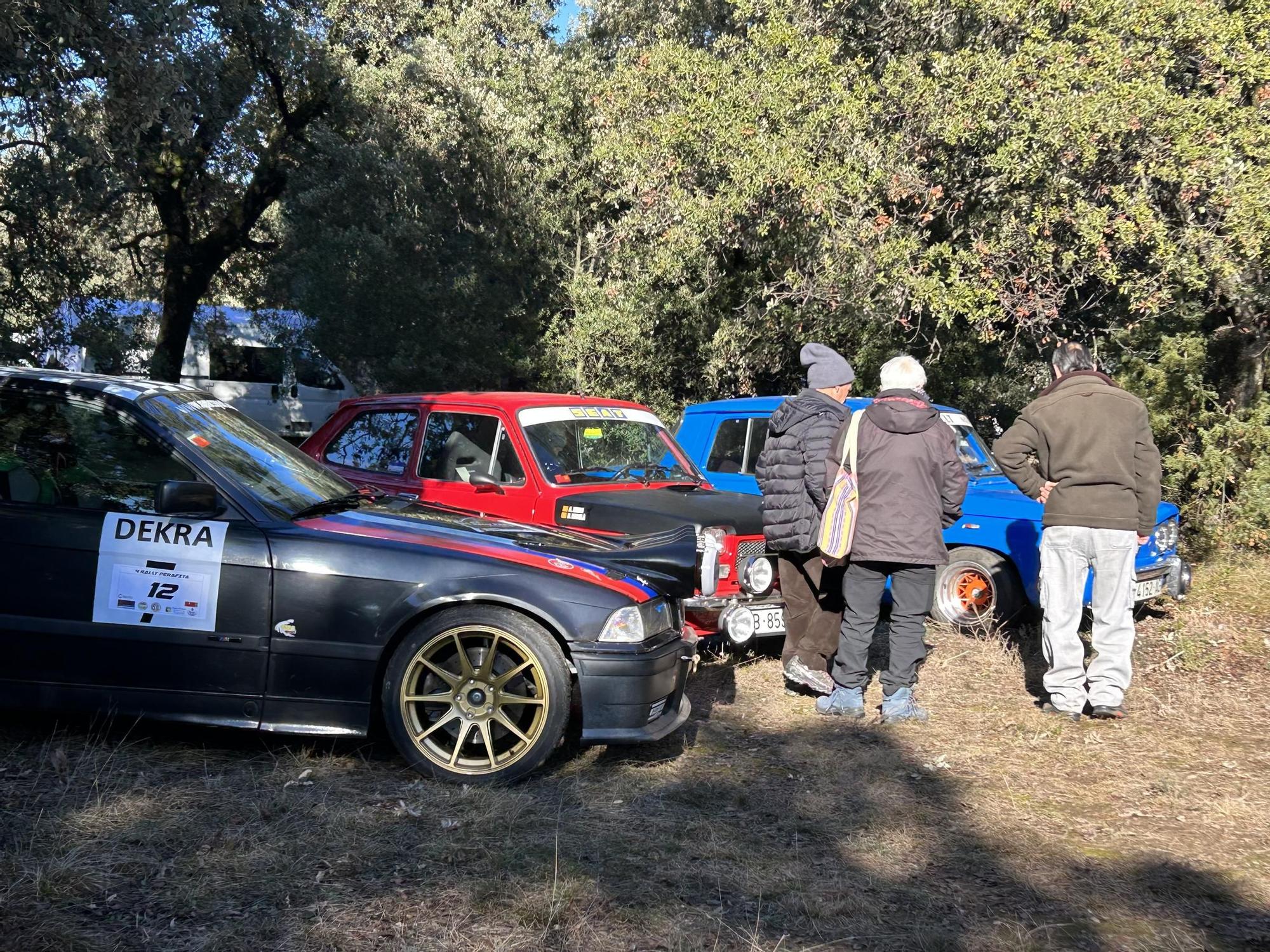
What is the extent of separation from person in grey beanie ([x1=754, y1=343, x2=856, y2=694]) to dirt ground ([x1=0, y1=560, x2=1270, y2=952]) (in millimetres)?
609

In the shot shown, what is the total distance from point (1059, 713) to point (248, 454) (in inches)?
174

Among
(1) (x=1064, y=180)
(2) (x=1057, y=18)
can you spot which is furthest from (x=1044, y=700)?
(2) (x=1057, y=18)

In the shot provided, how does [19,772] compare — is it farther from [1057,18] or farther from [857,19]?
[857,19]

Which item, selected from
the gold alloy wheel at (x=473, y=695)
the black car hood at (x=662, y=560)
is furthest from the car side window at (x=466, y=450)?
the gold alloy wheel at (x=473, y=695)

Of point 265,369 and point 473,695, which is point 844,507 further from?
point 265,369

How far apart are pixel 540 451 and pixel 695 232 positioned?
5.75 metres

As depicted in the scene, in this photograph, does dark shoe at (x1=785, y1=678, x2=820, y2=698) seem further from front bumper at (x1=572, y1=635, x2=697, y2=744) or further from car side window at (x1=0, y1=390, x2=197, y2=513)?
car side window at (x1=0, y1=390, x2=197, y2=513)

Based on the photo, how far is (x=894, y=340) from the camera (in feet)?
43.5

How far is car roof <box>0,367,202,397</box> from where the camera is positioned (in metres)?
5.10

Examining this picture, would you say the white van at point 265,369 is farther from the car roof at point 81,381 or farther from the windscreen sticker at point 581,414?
the car roof at point 81,381

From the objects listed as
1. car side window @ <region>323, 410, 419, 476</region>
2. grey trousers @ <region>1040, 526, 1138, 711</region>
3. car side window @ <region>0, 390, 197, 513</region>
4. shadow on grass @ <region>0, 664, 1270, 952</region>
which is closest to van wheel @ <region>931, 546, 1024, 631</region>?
grey trousers @ <region>1040, 526, 1138, 711</region>

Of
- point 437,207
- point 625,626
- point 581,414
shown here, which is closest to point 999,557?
point 581,414

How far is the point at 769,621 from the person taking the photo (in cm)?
658

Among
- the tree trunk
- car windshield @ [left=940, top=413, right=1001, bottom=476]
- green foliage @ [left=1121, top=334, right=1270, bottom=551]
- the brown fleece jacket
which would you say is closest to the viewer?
the brown fleece jacket
